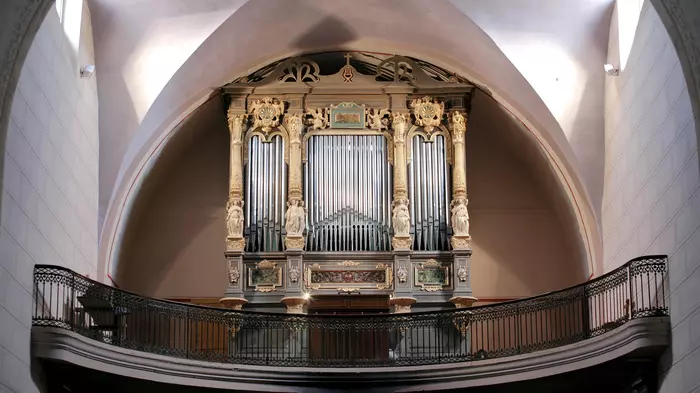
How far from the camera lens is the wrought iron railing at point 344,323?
19.1 meters

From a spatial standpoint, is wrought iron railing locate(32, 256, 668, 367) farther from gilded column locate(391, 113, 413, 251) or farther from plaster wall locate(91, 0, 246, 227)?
plaster wall locate(91, 0, 246, 227)

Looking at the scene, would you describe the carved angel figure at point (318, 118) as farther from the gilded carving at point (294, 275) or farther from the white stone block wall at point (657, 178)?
the white stone block wall at point (657, 178)

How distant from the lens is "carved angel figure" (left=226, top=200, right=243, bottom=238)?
2339 cm

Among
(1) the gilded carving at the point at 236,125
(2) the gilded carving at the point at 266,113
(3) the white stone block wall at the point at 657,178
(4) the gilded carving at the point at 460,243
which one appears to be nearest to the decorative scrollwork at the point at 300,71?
(2) the gilded carving at the point at 266,113

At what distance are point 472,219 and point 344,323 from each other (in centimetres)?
444

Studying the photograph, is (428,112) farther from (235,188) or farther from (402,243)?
(235,188)

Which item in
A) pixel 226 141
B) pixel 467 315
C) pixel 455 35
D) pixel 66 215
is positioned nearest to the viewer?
pixel 66 215

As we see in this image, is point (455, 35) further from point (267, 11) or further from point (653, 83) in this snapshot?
point (653, 83)

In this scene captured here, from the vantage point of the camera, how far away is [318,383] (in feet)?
70.1

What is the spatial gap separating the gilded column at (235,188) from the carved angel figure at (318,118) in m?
1.21

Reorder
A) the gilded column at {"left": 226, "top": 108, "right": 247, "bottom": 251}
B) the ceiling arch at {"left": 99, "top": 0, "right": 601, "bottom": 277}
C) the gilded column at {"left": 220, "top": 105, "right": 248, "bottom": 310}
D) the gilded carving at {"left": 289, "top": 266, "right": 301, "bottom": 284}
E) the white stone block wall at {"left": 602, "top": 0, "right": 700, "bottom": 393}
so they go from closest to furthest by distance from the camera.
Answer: the white stone block wall at {"left": 602, "top": 0, "right": 700, "bottom": 393} < the gilded column at {"left": 220, "top": 105, "right": 248, "bottom": 310} < the gilded carving at {"left": 289, "top": 266, "right": 301, "bottom": 284} < the ceiling arch at {"left": 99, "top": 0, "right": 601, "bottom": 277} < the gilded column at {"left": 226, "top": 108, "right": 247, "bottom": 251}

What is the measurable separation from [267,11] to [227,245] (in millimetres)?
4153

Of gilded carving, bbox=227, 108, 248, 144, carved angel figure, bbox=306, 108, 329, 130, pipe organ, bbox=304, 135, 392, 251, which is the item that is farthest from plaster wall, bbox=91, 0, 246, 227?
pipe organ, bbox=304, 135, 392, 251

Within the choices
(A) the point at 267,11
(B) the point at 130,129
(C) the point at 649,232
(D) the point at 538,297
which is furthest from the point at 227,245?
(C) the point at 649,232
